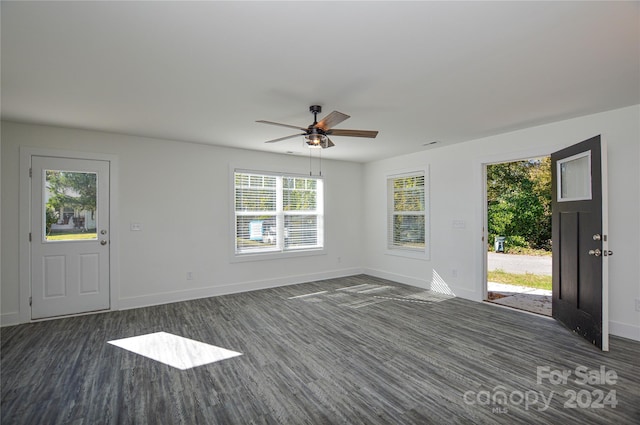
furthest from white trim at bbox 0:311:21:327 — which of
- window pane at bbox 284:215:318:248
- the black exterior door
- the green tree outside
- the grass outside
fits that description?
the green tree outside

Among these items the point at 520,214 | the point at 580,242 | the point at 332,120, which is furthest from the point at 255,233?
the point at 520,214

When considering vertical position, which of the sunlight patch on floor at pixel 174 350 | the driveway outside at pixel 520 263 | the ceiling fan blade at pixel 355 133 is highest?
the ceiling fan blade at pixel 355 133

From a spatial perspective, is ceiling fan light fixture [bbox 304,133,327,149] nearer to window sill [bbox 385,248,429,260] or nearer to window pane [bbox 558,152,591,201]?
window pane [bbox 558,152,591,201]

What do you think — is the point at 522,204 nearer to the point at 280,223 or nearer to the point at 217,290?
the point at 280,223

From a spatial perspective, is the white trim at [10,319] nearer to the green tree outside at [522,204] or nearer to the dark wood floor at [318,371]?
the dark wood floor at [318,371]

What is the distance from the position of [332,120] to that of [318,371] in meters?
2.23

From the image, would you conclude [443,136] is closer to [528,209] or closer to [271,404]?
[271,404]

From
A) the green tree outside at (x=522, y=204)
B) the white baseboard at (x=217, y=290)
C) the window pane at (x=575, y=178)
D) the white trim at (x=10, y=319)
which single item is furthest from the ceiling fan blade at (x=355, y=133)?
the green tree outside at (x=522, y=204)

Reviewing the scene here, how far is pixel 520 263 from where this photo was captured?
7.69 m

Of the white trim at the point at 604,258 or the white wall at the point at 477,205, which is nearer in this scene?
the white trim at the point at 604,258

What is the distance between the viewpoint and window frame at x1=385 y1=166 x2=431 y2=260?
546 cm

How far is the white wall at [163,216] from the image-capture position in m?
3.76

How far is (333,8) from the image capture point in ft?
5.58

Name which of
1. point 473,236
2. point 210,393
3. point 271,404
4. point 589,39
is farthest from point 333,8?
point 473,236
